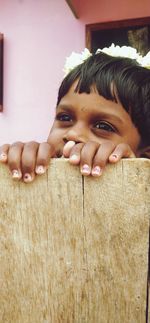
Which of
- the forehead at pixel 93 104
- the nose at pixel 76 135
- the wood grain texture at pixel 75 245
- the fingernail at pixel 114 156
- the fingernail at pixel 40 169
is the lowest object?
the wood grain texture at pixel 75 245

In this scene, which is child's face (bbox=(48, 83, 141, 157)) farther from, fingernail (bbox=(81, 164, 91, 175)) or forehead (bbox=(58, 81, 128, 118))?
fingernail (bbox=(81, 164, 91, 175))

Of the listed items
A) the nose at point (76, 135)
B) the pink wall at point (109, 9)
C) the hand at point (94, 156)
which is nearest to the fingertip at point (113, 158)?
the hand at point (94, 156)

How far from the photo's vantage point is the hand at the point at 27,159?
0.78 m

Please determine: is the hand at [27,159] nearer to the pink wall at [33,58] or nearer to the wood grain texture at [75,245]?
the wood grain texture at [75,245]

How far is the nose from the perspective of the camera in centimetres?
143

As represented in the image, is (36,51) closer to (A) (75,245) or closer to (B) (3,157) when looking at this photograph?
(B) (3,157)

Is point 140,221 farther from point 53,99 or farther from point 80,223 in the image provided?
point 53,99

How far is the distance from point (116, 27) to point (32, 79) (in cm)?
113

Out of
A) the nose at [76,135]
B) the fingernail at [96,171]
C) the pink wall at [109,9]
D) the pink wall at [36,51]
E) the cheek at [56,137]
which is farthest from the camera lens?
the pink wall at [36,51]

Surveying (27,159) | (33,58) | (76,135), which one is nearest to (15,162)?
(27,159)

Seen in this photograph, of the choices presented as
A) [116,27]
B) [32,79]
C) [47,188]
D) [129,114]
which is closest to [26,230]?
[47,188]

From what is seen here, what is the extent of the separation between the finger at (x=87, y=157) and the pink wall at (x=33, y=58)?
3614 millimetres

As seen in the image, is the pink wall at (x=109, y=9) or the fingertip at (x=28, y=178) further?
the pink wall at (x=109, y=9)

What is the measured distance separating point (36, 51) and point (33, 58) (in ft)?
0.28
